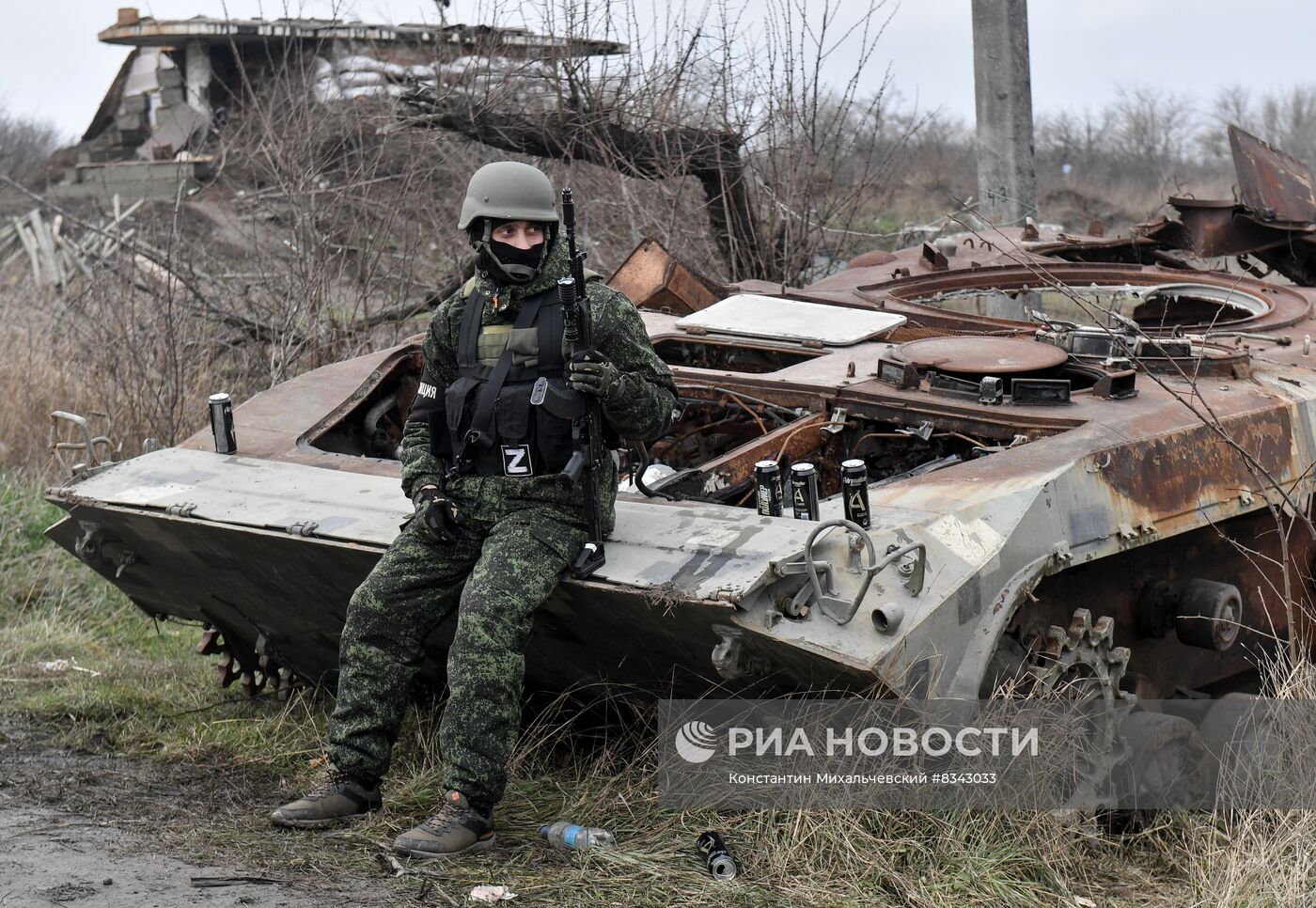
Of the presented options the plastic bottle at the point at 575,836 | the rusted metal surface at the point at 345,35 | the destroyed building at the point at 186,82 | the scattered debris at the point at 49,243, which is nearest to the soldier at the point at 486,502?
the plastic bottle at the point at 575,836

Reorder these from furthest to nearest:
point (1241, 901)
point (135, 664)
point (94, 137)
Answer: point (94, 137) → point (135, 664) → point (1241, 901)

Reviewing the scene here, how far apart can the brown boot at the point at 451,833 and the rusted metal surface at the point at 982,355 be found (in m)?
1.95

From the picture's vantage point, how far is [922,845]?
12.7ft

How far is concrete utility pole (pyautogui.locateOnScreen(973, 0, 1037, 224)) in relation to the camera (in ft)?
30.7

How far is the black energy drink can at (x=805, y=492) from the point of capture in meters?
3.98

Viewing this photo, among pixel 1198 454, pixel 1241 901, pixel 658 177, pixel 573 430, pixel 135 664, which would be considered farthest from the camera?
pixel 658 177

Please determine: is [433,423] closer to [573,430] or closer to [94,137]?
[573,430]

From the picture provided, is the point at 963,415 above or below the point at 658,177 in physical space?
below

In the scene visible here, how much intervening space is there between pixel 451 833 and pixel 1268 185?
16.4 ft

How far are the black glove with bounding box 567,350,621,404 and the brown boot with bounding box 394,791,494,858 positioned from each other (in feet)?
3.37

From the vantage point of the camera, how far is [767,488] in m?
4.08

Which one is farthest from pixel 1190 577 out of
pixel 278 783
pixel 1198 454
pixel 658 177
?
pixel 658 177

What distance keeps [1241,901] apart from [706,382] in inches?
91.1

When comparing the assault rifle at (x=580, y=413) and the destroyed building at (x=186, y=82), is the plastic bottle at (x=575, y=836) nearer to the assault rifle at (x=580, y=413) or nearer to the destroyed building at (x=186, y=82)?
the assault rifle at (x=580, y=413)
